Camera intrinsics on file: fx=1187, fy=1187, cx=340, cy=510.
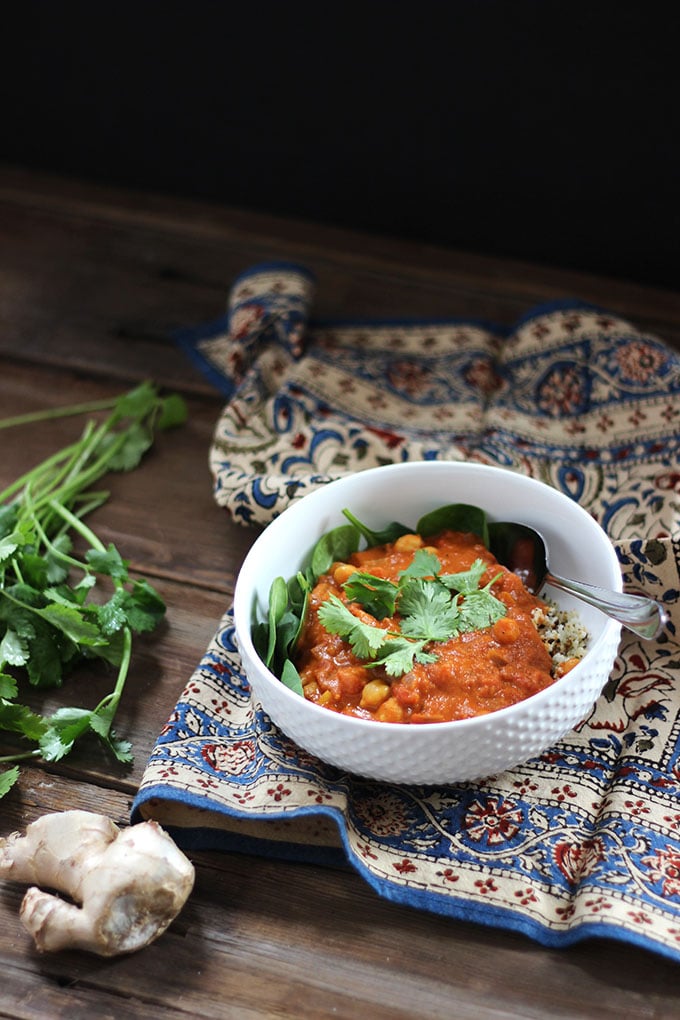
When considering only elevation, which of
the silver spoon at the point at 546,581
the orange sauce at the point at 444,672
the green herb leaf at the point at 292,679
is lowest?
the green herb leaf at the point at 292,679

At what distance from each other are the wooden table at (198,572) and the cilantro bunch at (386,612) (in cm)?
24

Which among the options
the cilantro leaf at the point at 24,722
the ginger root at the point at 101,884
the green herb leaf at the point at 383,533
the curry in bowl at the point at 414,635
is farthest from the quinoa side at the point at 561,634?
the cilantro leaf at the point at 24,722

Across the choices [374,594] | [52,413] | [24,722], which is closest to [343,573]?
[374,594]

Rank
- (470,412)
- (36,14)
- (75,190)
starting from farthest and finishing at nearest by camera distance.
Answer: (75,190) < (36,14) < (470,412)

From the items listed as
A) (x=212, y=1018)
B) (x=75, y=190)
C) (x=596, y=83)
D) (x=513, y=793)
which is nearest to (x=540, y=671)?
(x=513, y=793)

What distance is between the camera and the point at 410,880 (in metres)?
1.30

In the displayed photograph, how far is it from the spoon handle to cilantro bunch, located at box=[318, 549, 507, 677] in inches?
3.7

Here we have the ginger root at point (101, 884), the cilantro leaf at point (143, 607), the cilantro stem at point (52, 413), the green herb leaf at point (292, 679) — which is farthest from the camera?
the cilantro stem at point (52, 413)

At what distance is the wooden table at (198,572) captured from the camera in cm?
124

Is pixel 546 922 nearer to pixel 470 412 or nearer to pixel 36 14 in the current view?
pixel 470 412

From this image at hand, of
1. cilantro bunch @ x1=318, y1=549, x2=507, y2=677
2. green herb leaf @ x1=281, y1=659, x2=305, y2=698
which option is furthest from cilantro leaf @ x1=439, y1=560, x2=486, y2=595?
green herb leaf @ x1=281, y1=659, x2=305, y2=698

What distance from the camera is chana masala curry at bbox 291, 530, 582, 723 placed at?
1298 millimetres

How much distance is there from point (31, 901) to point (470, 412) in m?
1.06

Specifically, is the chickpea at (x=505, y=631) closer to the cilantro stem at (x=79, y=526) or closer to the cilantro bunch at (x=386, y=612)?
the cilantro bunch at (x=386, y=612)
